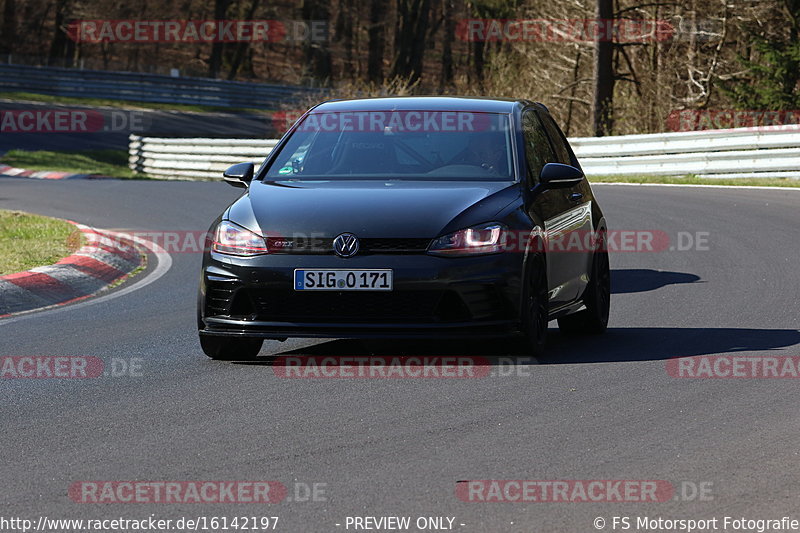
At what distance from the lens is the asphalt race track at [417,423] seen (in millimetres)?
5113

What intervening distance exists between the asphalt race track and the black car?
354 millimetres

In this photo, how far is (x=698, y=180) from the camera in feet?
86.3

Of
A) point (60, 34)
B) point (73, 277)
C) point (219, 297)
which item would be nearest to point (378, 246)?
point (219, 297)

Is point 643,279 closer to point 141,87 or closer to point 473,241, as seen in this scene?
point 473,241

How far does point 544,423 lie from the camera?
6602 mm

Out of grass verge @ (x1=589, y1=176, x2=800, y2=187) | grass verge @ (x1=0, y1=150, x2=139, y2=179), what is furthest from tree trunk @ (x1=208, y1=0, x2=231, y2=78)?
grass verge @ (x1=589, y1=176, x2=800, y2=187)

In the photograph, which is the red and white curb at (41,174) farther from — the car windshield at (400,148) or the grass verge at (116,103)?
the car windshield at (400,148)

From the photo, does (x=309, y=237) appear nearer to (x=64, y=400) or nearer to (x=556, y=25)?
(x=64, y=400)

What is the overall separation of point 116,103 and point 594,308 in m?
48.8

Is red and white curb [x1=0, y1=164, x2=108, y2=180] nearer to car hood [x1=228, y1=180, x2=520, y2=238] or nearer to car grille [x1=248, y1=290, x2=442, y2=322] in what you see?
car hood [x1=228, y1=180, x2=520, y2=238]

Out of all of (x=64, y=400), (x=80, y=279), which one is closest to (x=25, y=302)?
(x=80, y=279)

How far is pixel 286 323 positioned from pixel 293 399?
3.14 ft

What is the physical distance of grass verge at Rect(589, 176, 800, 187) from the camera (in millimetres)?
24125

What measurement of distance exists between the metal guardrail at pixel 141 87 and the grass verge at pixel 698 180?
27.4m
